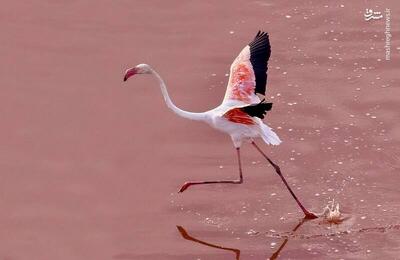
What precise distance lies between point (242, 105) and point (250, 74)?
0.49m

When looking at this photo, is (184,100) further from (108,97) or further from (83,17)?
(83,17)

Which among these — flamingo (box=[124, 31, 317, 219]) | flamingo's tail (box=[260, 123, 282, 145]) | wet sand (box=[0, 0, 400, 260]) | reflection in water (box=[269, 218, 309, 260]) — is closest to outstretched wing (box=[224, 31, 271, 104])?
flamingo (box=[124, 31, 317, 219])

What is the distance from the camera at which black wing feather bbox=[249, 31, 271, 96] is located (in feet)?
37.9

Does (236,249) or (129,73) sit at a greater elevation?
(129,73)

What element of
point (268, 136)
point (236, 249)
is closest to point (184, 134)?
point (268, 136)

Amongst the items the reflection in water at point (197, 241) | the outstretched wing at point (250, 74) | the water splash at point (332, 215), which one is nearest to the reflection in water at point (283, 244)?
the water splash at point (332, 215)

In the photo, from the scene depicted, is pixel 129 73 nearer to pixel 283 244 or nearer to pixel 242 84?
pixel 242 84

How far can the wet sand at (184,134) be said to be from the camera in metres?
11.0

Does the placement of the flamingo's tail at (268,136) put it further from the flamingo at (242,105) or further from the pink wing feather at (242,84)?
the pink wing feather at (242,84)

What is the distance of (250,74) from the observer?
1156cm

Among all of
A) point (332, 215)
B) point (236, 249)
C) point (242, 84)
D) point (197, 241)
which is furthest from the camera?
point (242, 84)

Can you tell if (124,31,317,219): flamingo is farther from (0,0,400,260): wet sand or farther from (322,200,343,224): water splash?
(0,0,400,260): wet sand

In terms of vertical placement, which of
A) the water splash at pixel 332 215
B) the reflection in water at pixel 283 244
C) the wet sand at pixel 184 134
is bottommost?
the reflection in water at pixel 283 244

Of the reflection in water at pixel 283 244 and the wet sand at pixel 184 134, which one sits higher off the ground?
the wet sand at pixel 184 134
